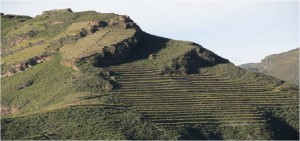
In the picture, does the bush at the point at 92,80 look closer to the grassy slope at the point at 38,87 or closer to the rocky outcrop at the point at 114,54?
the grassy slope at the point at 38,87

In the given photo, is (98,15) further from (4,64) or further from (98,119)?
(98,119)

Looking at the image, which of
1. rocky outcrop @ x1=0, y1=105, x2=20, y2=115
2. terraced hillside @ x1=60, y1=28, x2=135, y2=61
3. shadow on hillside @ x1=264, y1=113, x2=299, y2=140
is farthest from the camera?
terraced hillside @ x1=60, y1=28, x2=135, y2=61

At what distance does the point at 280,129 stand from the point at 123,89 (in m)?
19.3

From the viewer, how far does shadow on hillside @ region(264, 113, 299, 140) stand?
73375 mm

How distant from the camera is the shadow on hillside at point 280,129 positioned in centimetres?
7338

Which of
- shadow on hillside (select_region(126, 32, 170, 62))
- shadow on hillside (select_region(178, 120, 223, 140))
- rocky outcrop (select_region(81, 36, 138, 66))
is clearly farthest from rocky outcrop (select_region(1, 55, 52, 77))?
shadow on hillside (select_region(178, 120, 223, 140))

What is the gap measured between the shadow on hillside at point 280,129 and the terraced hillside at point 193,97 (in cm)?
110

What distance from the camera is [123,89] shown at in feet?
255

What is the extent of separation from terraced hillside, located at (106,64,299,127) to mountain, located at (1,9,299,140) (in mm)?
129

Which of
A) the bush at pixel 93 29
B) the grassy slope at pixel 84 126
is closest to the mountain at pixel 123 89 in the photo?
the grassy slope at pixel 84 126

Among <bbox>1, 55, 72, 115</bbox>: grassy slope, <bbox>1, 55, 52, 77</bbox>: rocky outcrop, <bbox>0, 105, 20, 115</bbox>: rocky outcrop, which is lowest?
<bbox>0, 105, 20, 115</bbox>: rocky outcrop

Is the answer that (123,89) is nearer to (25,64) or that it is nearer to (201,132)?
Result: (201,132)

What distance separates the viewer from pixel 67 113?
224ft

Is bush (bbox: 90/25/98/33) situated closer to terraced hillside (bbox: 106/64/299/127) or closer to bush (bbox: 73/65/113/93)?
terraced hillside (bbox: 106/64/299/127)
